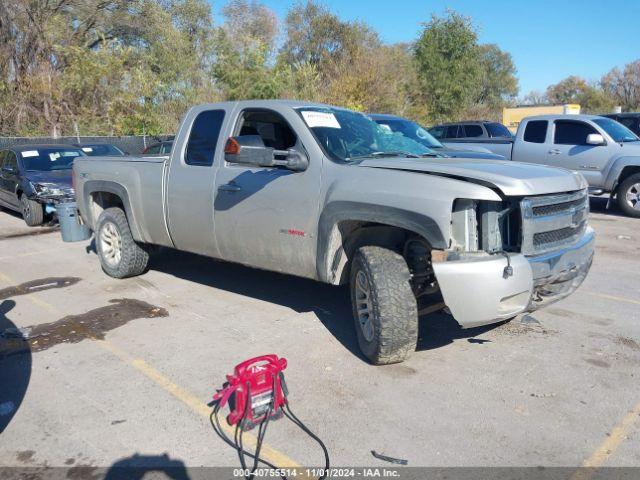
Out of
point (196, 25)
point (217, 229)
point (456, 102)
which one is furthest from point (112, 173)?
point (196, 25)

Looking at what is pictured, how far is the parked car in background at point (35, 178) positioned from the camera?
34.3 feet

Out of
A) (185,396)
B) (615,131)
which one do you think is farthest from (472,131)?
(185,396)

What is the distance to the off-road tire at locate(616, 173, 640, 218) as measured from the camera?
10.5m

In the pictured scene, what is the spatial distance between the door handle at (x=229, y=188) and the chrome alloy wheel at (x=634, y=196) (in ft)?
29.3

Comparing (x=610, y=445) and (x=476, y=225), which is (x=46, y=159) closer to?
(x=476, y=225)

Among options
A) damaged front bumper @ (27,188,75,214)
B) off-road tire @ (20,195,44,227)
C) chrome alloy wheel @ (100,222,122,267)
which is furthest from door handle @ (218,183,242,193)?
off-road tire @ (20,195,44,227)

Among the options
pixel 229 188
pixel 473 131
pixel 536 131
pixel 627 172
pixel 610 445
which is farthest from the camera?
pixel 473 131

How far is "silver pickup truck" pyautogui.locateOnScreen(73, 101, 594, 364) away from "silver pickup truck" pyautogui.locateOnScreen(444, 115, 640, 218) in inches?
284

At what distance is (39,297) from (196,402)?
3370 millimetres

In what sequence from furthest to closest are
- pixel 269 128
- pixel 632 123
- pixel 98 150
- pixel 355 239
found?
pixel 632 123, pixel 98 150, pixel 269 128, pixel 355 239

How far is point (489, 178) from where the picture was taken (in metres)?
3.57

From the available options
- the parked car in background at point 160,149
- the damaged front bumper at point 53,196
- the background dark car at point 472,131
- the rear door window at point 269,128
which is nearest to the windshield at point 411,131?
the rear door window at point 269,128

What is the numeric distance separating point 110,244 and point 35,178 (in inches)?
200

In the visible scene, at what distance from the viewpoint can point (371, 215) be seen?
3.90 meters
